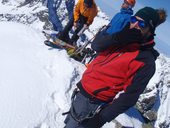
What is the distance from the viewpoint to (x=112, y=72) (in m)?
5.72

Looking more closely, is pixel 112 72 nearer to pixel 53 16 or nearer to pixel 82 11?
pixel 82 11

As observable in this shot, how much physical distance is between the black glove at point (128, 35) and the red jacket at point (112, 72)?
125 millimetres

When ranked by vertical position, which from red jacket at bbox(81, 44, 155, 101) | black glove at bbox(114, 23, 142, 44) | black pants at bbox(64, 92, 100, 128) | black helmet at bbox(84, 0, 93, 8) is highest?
black glove at bbox(114, 23, 142, 44)

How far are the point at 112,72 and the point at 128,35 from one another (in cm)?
64

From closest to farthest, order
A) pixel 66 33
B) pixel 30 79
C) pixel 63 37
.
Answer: pixel 30 79
pixel 63 37
pixel 66 33

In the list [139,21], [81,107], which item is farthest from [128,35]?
[81,107]

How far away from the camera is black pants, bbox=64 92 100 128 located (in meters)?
5.96

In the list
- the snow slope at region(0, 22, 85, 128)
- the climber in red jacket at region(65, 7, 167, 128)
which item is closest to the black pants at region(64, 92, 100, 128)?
the climber in red jacket at region(65, 7, 167, 128)

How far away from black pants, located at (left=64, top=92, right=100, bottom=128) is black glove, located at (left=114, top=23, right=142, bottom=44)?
1.16 m

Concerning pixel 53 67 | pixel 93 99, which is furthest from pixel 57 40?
pixel 93 99

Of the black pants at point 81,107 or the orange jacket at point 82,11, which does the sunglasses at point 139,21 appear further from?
the orange jacket at point 82,11

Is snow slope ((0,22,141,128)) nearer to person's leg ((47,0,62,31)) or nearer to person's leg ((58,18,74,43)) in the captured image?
person's leg ((58,18,74,43))

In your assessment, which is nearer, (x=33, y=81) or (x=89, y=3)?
(x=33, y=81)

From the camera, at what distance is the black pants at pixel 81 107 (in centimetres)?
596
